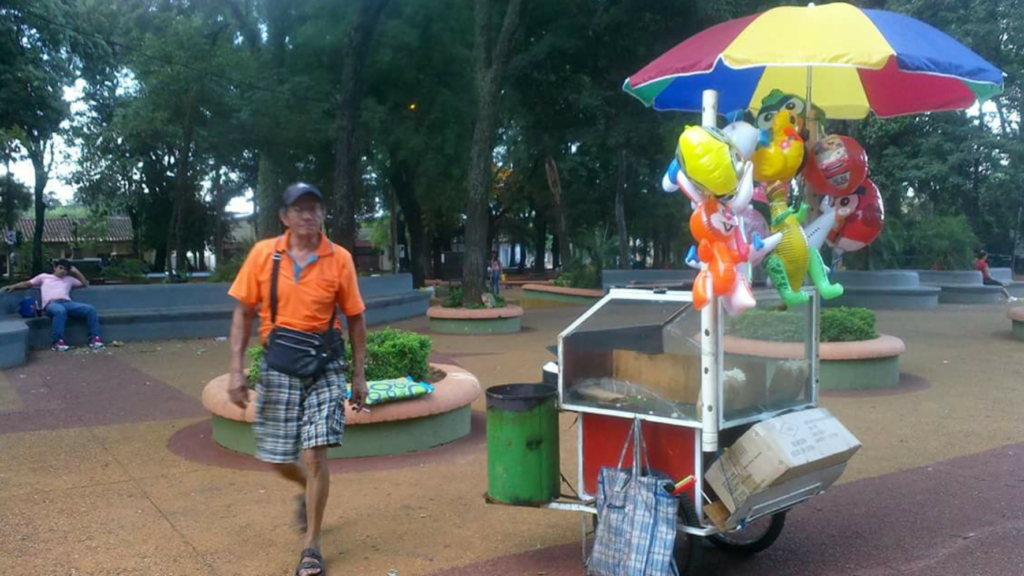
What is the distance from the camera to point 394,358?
660 centimetres

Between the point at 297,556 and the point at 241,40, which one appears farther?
the point at 241,40

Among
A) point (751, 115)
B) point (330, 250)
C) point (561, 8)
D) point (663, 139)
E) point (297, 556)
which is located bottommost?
point (297, 556)

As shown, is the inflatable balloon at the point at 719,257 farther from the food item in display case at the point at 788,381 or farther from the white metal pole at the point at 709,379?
the food item in display case at the point at 788,381

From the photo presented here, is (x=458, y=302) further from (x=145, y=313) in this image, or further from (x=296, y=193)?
(x=296, y=193)

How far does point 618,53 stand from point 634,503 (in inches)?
621

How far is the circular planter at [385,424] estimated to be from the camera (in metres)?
6.21

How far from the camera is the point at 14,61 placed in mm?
16828

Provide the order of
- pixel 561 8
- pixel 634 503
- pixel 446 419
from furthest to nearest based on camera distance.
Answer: pixel 561 8 → pixel 446 419 → pixel 634 503

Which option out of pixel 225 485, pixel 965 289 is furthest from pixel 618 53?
pixel 225 485

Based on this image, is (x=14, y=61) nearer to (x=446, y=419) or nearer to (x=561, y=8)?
(x=561, y=8)

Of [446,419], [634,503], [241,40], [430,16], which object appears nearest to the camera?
[634,503]

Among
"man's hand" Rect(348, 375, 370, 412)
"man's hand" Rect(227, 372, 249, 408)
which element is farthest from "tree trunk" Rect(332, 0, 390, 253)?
"man's hand" Rect(227, 372, 249, 408)

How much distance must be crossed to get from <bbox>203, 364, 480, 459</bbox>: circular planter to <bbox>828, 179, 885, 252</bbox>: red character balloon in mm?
3066

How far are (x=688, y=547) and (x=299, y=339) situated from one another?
2111 millimetres
